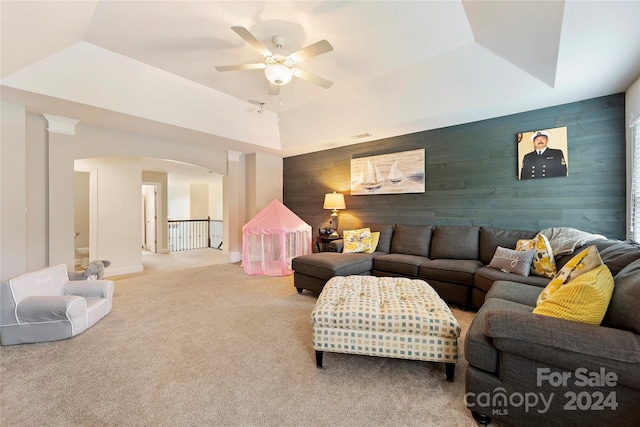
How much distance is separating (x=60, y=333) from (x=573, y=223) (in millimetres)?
5554

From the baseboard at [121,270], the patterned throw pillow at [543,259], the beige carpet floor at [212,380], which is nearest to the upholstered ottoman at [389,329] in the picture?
the beige carpet floor at [212,380]

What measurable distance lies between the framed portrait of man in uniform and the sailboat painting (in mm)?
1335

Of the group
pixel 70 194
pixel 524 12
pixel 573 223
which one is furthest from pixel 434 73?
pixel 70 194

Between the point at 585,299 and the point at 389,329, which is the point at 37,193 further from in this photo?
the point at 585,299

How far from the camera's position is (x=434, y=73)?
Result: 3.18 meters

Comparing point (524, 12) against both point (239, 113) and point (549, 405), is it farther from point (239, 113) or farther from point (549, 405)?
point (239, 113)

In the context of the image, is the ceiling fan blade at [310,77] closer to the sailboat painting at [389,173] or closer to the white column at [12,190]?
the sailboat painting at [389,173]

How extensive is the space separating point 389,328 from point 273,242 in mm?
3564

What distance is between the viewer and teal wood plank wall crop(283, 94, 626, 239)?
3053mm

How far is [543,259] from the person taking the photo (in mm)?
2758

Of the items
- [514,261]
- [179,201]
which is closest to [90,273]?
[514,261]

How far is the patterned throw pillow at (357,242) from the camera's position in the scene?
4.29 metres

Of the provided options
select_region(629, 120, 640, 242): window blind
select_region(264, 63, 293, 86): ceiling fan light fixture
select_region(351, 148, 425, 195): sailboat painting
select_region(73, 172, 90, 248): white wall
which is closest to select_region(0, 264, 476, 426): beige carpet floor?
select_region(629, 120, 640, 242): window blind

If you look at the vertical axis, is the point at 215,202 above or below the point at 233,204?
above
